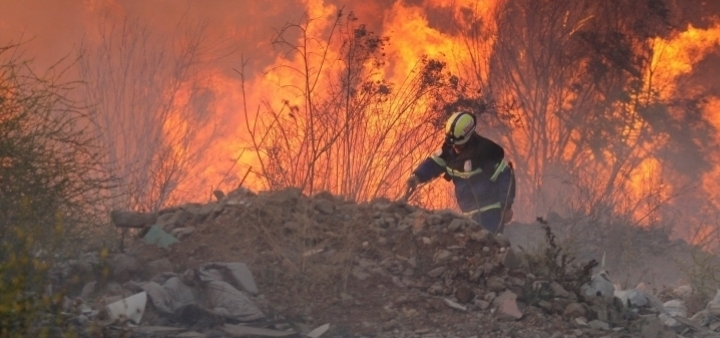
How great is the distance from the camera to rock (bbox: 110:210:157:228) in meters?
8.57

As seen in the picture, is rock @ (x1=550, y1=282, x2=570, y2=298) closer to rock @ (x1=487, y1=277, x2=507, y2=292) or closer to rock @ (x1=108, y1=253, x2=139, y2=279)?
rock @ (x1=487, y1=277, x2=507, y2=292)

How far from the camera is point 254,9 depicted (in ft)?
70.0

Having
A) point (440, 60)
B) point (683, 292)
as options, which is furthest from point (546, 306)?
point (440, 60)

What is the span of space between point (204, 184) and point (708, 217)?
32.9ft

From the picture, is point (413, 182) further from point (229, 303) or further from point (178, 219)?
point (229, 303)

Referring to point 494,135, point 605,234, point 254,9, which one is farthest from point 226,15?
point 605,234

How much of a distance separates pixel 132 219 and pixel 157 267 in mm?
1025

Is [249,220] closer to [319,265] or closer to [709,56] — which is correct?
[319,265]

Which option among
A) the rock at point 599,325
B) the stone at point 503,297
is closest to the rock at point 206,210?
the stone at point 503,297

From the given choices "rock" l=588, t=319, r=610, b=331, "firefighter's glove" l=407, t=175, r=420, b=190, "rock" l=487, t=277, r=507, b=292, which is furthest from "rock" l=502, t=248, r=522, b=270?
"firefighter's glove" l=407, t=175, r=420, b=190

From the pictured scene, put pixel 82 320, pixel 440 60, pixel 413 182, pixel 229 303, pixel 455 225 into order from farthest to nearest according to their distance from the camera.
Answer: pixel 440 60, pixel 413 182, pixel 455 225, pixel 229 303, pixel 82 320

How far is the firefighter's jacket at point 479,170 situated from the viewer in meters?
9.73

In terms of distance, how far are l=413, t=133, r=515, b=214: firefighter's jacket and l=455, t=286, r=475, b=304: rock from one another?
1.89 metres

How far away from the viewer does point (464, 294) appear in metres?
7.88
